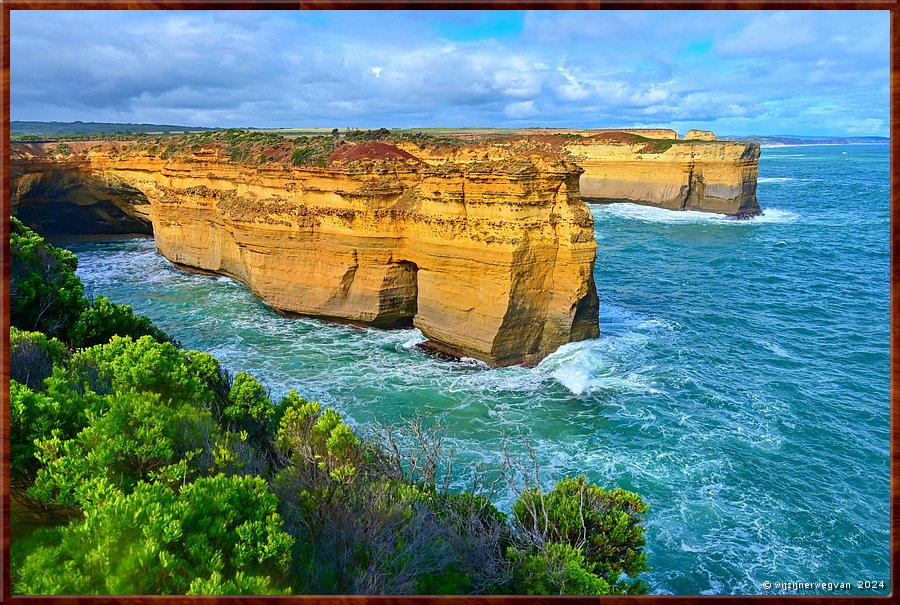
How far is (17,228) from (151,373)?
1559 centimetres

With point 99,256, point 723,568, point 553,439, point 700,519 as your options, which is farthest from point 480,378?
point 99,256

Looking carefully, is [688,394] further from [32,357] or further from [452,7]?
[32,357]

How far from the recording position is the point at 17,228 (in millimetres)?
20547

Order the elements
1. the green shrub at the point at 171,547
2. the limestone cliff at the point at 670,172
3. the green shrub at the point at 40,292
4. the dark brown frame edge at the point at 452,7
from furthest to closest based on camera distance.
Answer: the limestone cliff at the point at 670,172 < the green shrub at the point at 40,292 < the green shrub at the point at 171,547 < the dark brown frame edge at the point at 452,7

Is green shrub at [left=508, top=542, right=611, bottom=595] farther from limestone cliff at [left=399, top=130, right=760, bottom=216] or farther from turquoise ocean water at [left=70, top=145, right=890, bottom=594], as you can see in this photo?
limestone cliff at [left=399, top=130, right=760, bottom=216]

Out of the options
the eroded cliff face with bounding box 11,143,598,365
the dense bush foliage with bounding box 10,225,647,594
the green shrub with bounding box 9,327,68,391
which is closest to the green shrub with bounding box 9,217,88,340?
the green shrub with bounding box 9,327,68,391

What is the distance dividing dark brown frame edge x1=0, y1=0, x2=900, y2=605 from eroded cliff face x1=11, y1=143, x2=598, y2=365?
1420 centimetres

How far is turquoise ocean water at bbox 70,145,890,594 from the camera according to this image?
41.0 feet

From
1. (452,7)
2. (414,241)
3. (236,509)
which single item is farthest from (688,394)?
(452,7)

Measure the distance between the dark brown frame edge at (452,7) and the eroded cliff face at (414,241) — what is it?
14.2 m

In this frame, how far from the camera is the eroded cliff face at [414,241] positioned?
781 inches

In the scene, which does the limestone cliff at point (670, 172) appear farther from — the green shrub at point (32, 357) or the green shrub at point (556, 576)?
the green shrub at point (556, 576)

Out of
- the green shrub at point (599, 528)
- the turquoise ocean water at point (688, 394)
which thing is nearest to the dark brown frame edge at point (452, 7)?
the turquoise ocean water at point (688, 394)

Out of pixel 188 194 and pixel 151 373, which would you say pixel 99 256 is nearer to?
pixel 188 194
